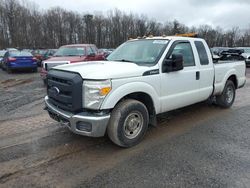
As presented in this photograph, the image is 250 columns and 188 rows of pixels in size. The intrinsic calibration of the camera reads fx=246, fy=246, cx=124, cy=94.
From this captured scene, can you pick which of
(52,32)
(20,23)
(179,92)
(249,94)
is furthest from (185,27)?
(179,92)

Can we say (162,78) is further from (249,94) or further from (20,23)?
(20,23)

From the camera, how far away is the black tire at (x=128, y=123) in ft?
13.2

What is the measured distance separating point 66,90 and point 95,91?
1.83 ft

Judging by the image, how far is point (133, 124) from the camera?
435cm

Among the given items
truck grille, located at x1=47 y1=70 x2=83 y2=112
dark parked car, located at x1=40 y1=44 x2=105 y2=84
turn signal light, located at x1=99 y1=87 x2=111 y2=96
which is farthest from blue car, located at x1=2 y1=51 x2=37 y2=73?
turn signal light, located at x1=99 y1=87 x2=111 y2=96

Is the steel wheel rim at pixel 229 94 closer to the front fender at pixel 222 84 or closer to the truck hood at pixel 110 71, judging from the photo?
the front fender at pixel 222 84

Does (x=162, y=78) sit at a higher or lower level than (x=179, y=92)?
higher

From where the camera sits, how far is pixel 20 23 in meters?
53.7

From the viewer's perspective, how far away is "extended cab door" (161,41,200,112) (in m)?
4.75

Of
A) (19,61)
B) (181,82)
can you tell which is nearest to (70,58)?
(181,82)

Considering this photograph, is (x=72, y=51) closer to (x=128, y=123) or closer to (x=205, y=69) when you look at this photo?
(x=205, y=69)

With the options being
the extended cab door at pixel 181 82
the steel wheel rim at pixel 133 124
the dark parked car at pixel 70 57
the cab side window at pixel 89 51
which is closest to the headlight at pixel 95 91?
the steel wheel rim at pixel 133 124

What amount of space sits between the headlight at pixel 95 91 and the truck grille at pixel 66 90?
12 cm

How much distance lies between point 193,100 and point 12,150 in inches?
148
